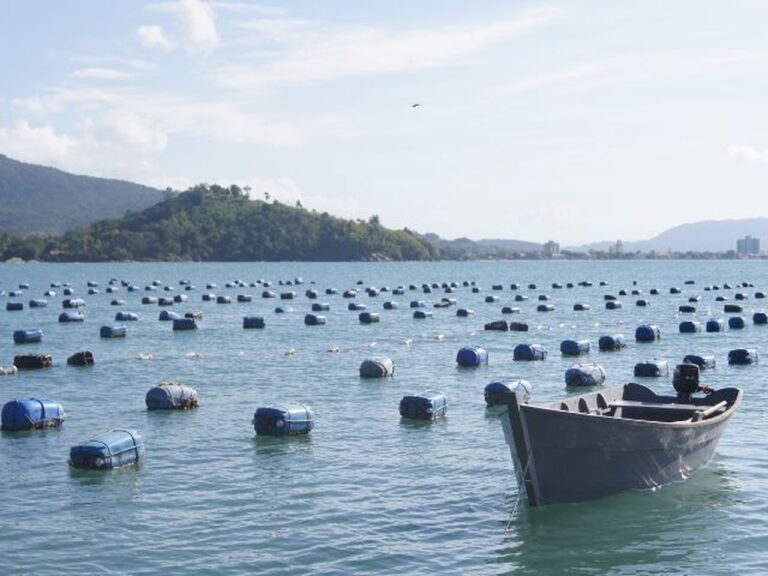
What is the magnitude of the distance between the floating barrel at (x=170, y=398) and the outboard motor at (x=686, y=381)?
21.0 meters

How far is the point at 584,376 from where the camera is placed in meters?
54.2

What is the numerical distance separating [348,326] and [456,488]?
2618 inches

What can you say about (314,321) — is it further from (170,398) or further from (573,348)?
(170,398)

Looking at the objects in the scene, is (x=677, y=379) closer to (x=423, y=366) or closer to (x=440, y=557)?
(x=440, y=557)

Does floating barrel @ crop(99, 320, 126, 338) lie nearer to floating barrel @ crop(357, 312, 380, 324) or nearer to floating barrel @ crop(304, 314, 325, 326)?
floating barrel @ crop(304, 314, 325, 326)

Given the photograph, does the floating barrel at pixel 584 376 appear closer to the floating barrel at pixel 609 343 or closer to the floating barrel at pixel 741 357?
the floating barrel at pixel 741 357

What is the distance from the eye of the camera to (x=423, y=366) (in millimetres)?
65750

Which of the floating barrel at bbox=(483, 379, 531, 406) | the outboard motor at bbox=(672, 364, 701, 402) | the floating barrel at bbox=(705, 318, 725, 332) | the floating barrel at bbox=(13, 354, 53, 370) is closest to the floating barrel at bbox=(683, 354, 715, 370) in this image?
the floating barrel at bbox=(483, 379, 531, 406)

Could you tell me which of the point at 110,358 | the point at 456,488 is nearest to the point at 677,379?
the point at 456,488

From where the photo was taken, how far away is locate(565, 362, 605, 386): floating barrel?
5403 cm

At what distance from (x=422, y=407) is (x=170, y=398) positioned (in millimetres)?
11079

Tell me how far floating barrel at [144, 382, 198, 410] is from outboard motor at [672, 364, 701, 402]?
2102cm

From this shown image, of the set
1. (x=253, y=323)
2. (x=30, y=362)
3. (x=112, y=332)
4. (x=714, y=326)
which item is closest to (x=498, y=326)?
(x=714, y=326)

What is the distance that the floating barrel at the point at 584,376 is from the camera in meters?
54.0
